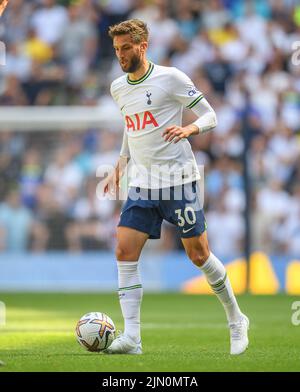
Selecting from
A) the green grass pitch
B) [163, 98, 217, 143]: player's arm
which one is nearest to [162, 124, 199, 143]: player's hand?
[163, 98, 217, 143]: player's arm

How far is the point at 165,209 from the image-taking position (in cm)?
773

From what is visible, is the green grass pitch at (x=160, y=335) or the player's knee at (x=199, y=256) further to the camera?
the player's knee at (x=199, y=256)

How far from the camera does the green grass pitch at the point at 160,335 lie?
22.4 ft

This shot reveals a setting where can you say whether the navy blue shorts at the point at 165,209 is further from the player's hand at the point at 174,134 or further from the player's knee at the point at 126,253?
the player's hand at the point at 174,134

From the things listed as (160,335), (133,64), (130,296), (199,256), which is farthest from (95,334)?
(133,64)

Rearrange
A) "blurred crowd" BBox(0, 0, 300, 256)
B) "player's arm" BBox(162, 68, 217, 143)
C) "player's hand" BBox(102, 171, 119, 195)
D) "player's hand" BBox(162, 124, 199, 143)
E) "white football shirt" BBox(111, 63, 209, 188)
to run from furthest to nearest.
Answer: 1. "blurred crowd" BBox(0, 0, 300, 256)
2. "player's hand" BBox(102, 171, 119, 195)
3. "white football shirt" BBox(111, 63, 209, 188)
4. "player's arm" BBox(162, 68, 217, 143)
5. "player's hand" BBox(162, 124, 199, 143)

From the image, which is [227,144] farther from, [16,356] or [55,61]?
[16,356]

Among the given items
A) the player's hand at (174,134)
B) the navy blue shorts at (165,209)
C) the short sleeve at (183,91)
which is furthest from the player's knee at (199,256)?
the short sleeve at (183,91)

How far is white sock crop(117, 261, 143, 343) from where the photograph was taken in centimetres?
773

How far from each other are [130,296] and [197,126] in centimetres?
141

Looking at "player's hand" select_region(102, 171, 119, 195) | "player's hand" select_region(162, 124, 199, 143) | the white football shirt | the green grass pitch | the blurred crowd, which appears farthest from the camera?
the blurred crowd

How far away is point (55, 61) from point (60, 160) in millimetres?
3237

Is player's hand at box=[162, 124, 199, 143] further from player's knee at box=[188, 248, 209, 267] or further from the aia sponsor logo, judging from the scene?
player's knee at box=[188, 248, 209, 267]
